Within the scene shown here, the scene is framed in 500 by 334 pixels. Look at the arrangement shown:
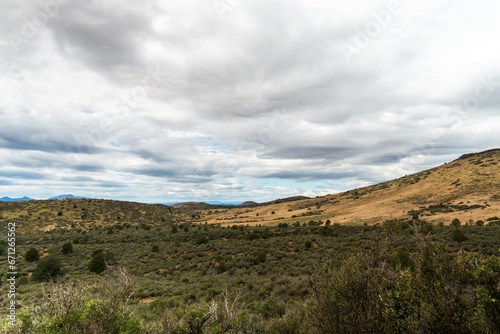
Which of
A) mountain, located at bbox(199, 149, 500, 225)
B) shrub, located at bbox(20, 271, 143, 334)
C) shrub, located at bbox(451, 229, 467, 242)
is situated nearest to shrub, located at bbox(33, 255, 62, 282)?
shrub, located at bbox(20, 271, 143, 334)

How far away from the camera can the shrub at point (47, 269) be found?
19.5m

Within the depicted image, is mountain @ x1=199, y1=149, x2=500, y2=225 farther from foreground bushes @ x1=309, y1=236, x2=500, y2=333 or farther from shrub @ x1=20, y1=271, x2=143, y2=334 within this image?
shrub @ x1=20, y1=271, x2=143, y2=334

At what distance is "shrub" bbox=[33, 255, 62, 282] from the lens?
19.5m

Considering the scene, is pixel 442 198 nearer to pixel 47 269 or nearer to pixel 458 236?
pixel 458 236

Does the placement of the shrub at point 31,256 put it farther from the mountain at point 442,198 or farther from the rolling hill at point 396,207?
the mountain at point 442,198

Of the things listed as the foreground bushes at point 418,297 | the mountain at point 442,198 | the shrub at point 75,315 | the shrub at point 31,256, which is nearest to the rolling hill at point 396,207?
the mountain at point 442,198

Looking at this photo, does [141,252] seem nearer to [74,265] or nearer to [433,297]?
[74,265]

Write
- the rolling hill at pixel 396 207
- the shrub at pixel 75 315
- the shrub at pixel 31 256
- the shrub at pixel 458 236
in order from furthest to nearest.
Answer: the rolling hill at pixel 396 207 < the shrub at pixel 31 256 < the shrub at pixel 458 236 < the shrub at pixel 75 315

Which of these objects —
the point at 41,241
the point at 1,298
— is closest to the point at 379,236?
the point at 1,298

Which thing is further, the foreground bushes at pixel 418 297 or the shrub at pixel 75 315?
the shrub at pixel 75 315

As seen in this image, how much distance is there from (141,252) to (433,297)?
31867 millimetres

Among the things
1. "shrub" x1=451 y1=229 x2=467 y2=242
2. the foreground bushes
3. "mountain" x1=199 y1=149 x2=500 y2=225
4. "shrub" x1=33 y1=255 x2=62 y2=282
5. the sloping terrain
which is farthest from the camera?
the sloping terrain

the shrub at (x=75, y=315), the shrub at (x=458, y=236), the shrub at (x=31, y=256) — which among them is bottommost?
the shrub at (x=31, y=256)

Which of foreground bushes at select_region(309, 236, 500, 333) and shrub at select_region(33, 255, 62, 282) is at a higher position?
foreground bushes at select_region(309, 236, 500, 333)
